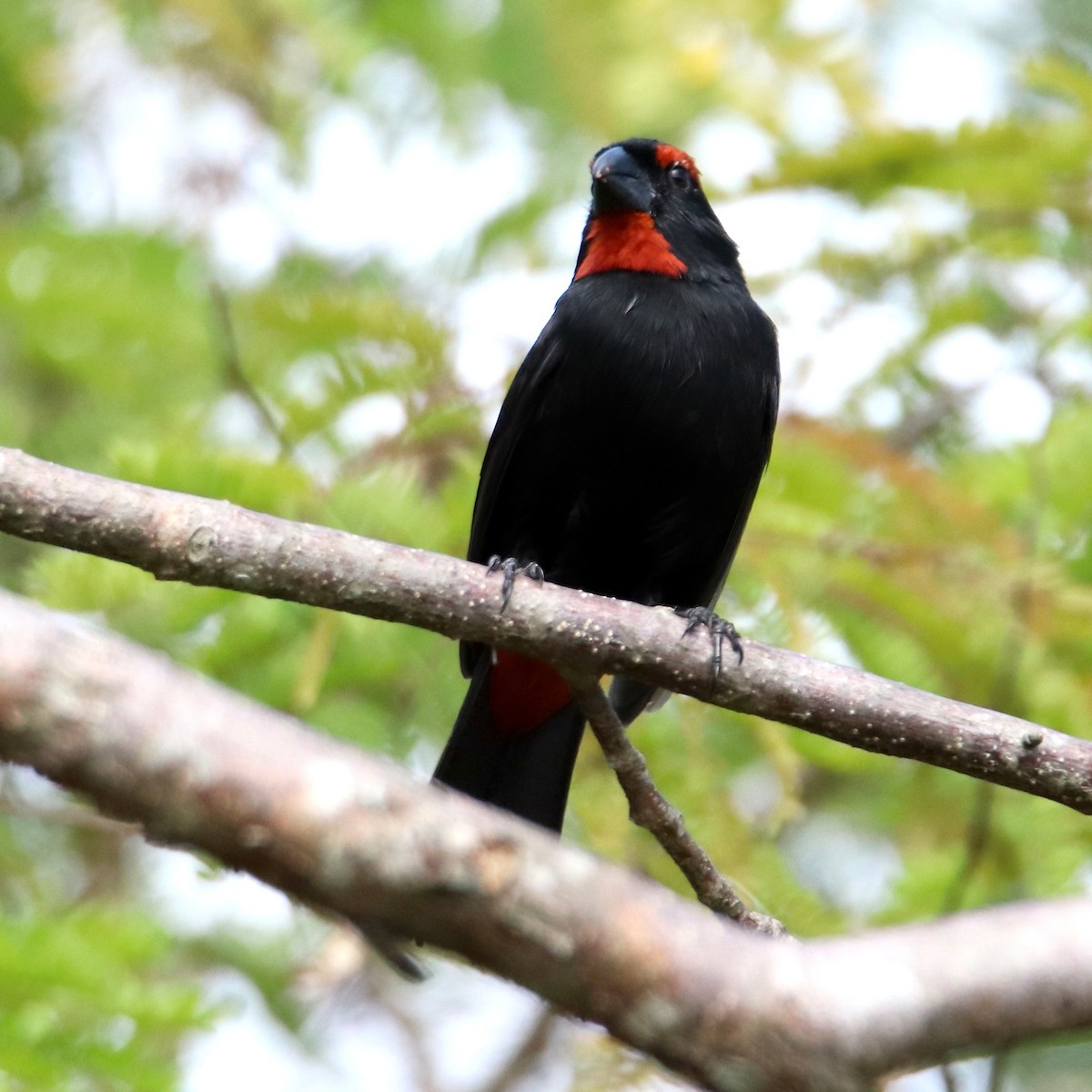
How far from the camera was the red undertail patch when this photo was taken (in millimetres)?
3508

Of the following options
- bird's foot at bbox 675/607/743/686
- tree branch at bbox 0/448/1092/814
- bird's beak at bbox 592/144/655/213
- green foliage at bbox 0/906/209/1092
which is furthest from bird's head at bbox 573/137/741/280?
green foliage at bbox 0/906/209/1092

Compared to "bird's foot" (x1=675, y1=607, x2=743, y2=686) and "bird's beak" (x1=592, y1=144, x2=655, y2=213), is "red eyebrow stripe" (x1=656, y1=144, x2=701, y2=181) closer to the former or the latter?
"bird's beak" (x1=592, y1=144, x2=655, y2=213)

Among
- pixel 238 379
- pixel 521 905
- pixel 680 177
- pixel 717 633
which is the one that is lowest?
pixel 521 905

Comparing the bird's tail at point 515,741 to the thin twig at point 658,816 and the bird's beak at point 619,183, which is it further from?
the bird's beak at point 619,183

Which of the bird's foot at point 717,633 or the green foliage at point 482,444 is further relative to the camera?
the green foliage at point 482,444

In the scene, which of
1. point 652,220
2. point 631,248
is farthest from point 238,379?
point 652,220

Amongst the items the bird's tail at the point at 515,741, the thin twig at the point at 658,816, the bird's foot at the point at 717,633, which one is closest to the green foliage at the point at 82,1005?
the thin twig at the point at 658,816

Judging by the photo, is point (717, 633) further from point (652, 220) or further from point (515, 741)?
point (652, 220)

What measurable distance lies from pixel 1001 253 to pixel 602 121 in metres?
1.49

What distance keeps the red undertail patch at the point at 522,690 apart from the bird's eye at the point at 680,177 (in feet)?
4.67

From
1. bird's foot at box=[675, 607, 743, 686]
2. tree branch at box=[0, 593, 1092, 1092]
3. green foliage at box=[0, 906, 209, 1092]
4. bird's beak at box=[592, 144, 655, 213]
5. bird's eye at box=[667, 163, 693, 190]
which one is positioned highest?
bird's eye at box=[667, 163, 693, 190]

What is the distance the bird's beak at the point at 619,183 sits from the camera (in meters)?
3.88

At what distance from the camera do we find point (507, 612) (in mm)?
2387

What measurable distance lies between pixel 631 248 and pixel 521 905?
9.65ft
